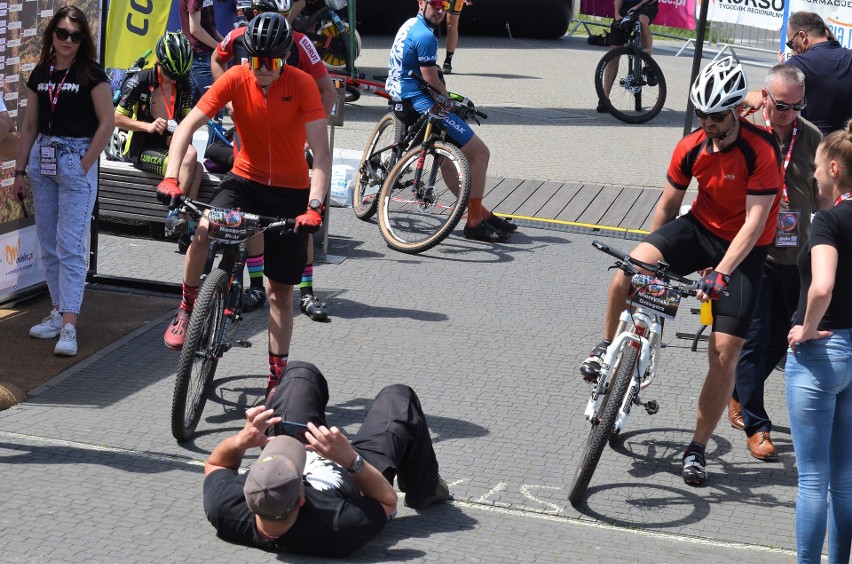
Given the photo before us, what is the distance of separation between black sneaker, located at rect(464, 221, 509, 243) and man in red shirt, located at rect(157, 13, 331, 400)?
139 inches

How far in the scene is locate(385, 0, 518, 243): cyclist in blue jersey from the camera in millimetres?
9938

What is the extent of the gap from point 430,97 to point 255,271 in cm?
249

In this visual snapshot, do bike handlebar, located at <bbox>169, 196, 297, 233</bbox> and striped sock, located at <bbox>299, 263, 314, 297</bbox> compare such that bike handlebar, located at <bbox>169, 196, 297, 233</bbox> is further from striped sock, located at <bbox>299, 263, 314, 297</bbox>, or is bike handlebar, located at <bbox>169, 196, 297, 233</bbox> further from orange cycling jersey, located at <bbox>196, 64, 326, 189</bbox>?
Answer: striped sock, located at <bbox>299, 263, 314, 297</bbox>

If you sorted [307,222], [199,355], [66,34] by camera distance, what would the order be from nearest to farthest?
1. [307,222]
2. [199,355]
3. [66,34]

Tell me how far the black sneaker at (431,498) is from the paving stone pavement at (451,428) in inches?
2.3

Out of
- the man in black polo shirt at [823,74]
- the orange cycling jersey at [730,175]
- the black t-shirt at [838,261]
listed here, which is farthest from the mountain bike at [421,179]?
the black t-shirt at [838,261]

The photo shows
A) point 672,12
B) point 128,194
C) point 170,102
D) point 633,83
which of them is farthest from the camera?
point 672,12

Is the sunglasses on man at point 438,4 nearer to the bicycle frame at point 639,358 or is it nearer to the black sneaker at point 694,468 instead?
the bicycle frame at point 639,358

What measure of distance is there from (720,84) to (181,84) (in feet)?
16.3

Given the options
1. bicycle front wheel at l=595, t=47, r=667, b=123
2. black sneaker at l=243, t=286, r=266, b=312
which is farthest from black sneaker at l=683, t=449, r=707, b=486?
bicycle front wheel at l=595, t=47, r=667, b=123

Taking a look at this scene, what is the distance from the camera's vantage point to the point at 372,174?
34.7 ft

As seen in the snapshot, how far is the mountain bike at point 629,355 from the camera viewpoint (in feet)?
18.2

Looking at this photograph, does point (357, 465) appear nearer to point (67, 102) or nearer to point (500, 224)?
point (67, 102)

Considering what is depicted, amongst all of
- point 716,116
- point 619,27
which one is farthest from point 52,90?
point 619,27
